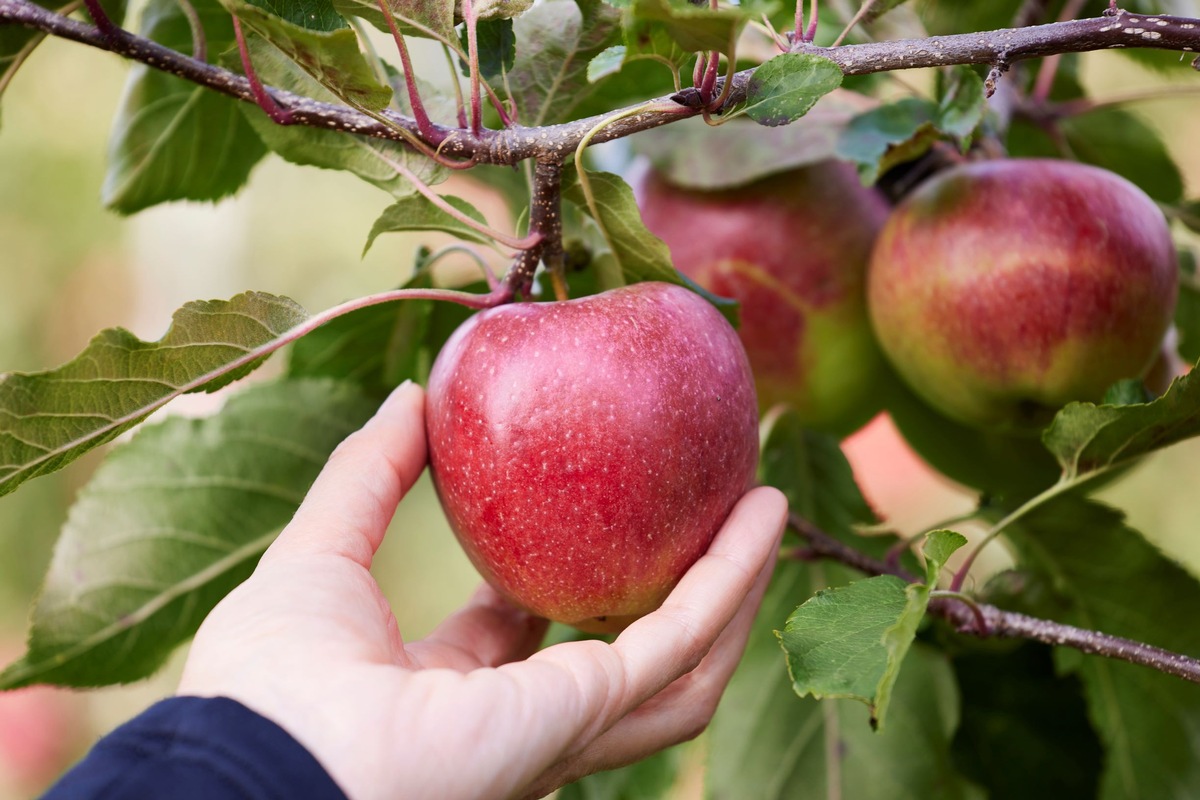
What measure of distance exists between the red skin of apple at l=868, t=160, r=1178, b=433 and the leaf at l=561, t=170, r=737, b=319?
0.51 feet

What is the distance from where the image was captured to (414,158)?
474mm

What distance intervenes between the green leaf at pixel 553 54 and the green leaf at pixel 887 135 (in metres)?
0.16

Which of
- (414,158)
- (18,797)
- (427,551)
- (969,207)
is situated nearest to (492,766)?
(414,158)

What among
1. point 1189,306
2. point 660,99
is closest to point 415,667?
point 660,99

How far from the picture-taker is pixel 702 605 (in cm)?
43

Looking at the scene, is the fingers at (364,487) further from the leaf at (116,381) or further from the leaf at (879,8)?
the leaf at (879,8)

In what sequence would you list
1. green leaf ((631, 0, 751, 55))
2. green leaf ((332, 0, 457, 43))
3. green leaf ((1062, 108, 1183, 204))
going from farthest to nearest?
green leaf ((1062, 108, 1183, 204)) < green leaf ((332, 0, 457, 43)) < green leaf ((631, 0, 751, 55))

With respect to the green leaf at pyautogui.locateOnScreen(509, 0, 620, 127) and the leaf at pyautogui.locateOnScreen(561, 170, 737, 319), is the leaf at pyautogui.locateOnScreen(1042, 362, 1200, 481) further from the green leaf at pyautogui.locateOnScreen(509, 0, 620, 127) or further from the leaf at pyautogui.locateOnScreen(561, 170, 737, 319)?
the green leaf at pyautogui.locateOnScreen(509, 0, 620, 127)

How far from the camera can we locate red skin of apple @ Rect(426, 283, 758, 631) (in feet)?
1.38

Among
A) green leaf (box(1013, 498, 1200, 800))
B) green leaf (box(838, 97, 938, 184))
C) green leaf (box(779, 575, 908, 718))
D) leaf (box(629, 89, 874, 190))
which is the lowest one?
green leaf (box(1013, 498, 1200, 800))

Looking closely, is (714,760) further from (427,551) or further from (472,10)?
(427,551)

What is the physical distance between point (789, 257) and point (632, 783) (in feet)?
1.28

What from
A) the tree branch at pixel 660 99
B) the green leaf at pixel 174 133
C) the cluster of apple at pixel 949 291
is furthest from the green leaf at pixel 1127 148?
the green leaf at pixel 174 133

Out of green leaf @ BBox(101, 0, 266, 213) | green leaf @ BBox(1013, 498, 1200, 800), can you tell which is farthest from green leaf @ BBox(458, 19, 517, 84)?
green leaf @ BBox(1013, 498, 1200, 800)
